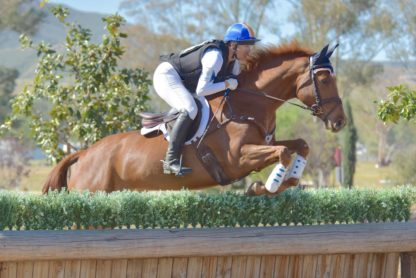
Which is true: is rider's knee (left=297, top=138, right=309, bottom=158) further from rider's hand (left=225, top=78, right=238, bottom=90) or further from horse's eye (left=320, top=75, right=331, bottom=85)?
rider's hand (left=225, top=78, right=238, bottom=90)

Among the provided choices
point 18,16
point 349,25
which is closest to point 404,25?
point 349,25

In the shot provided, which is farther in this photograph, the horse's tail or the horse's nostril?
the horse's tail

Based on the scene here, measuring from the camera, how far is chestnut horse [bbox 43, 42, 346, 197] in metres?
5.70

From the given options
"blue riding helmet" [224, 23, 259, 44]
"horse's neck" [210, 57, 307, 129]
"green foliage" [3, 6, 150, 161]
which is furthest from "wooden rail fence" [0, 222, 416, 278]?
"green foliage" [3, 6, 150, 161]

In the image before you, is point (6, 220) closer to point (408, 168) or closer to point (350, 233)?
point (350, 233)

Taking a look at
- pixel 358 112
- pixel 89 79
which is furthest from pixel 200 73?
pixel 358 112

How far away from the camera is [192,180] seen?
233 inches

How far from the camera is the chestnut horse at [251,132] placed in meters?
5.70

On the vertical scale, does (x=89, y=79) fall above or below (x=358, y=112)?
below

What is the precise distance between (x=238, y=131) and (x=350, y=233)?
1.39 meters

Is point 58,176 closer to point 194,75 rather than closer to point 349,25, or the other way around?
point 194,75

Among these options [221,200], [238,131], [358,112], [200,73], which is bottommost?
[221,200]

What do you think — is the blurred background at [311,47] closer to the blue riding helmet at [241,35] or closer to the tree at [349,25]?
the tree at [349,25]

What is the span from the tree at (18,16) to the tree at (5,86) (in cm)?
534
